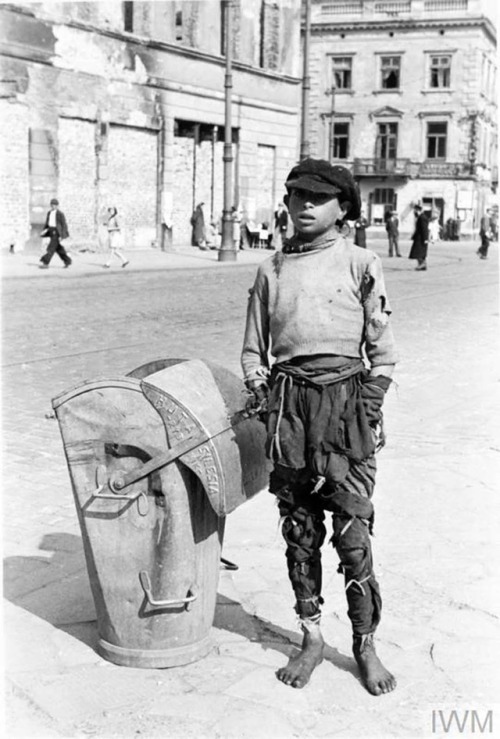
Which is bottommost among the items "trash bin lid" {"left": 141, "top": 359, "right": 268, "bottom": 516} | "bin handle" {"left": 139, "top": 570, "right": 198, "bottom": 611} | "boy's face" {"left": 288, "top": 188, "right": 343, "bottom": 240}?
"bin handle" {"left": 139, "top": 570, "right": 198, "bottom": 611}

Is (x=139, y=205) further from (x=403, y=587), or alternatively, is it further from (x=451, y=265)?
(x=403, y=587)

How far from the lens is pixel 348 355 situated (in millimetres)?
3486

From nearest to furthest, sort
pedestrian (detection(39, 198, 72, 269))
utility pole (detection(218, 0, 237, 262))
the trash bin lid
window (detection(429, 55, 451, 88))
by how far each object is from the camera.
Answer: the trash bin lid
pedestrian (detection(39, 198, 72, 269))
utility pole (detection(218, 0, 237, 262))
window (detection(429, 55, 451, 88))

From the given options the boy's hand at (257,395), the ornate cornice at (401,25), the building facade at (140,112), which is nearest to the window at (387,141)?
the ornate cornice at (401,25)

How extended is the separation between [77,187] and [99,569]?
82.1 feet

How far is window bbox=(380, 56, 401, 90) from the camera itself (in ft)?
203

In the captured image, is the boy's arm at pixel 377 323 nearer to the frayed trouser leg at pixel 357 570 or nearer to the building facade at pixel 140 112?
the frayed trouser leg at pixel 357 570

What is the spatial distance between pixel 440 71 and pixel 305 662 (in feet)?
202

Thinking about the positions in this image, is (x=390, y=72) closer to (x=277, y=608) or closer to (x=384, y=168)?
(x=384, y=168)

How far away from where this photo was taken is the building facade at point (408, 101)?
60.1 metres

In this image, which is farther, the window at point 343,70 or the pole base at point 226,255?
the window at point 343,70

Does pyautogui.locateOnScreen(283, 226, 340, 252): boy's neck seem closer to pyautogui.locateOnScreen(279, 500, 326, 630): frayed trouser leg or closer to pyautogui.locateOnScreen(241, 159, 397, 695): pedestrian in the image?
pyautogui.locateOnScreen(241, 159, 397, 695): pedestrian

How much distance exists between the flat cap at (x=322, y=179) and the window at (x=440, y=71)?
6042cm

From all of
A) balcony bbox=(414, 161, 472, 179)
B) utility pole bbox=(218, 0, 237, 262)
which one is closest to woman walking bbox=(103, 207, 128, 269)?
utility pole bbox=(218, 0, 237, 262)
